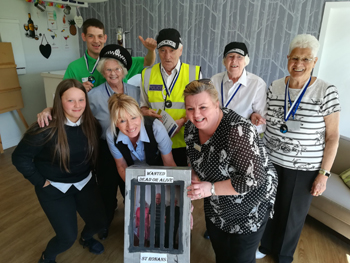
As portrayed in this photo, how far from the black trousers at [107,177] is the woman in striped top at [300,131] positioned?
1145mm

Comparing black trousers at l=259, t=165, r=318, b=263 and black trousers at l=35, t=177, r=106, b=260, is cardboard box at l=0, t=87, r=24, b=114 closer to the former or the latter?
black trousers at l=35, t=177, r=106, b=260

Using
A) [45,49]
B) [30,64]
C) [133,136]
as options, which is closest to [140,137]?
[133,136]

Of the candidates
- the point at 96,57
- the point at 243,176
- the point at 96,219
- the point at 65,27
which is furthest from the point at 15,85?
the point at 243,176

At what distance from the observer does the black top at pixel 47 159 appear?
1.54 metres

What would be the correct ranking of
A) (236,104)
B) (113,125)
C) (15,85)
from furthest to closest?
1. (15,85)
2. (236,104)
3. (113,125)

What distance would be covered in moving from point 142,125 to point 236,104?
0.72m

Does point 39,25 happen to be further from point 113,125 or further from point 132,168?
point 132,168

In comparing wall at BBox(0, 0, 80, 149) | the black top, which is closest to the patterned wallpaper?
wall at BBox(0, 0, 80, 149)

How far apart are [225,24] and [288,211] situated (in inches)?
108

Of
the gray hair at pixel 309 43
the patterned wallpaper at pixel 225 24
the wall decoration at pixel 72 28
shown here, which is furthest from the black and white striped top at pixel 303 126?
the wall decoration at pixel 72 28

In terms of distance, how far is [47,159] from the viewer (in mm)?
1641

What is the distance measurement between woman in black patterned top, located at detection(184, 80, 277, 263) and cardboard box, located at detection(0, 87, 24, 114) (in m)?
3.28

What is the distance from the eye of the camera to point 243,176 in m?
1.15

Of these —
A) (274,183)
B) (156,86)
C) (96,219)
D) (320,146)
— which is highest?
(156,86)
